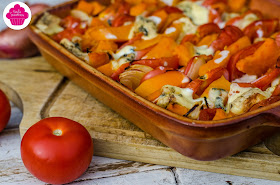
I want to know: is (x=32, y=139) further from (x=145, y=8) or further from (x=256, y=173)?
(x=145, y=8)

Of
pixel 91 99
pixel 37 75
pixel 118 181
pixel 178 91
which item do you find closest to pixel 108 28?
pixel 91 99

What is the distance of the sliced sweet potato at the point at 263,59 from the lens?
6.40ft

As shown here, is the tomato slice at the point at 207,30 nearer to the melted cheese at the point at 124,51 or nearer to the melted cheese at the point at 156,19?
the melted cheese at the point at 156,19

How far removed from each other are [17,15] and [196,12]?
1108 millimetres

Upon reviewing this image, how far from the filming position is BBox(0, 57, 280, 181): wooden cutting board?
1765 mm

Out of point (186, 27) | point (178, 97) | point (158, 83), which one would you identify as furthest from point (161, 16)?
point (178, 97)

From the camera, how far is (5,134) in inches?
83.9

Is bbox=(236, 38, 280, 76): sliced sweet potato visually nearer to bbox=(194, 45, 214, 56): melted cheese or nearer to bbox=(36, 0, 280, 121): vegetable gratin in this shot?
bbox=(36, 0, 280, 121): vegetable gratin

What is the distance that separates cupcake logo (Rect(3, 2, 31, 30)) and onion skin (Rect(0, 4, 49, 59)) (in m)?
0.46

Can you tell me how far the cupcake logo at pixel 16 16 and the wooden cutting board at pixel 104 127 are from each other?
0.35m

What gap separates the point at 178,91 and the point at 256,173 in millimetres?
501

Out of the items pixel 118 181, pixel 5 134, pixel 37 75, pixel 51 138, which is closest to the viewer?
pixel 51 138

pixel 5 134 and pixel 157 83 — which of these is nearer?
pixel 157 83

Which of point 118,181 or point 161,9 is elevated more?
point 161,9
